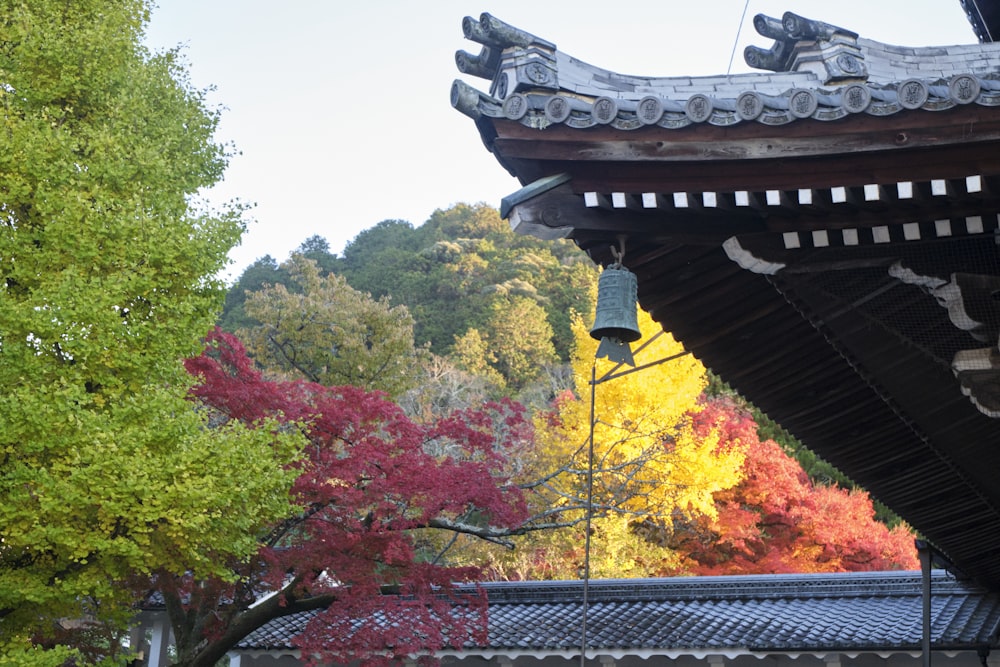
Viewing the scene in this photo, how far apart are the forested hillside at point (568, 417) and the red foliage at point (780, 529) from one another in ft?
0.11

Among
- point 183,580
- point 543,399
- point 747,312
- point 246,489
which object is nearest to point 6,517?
point 246,489

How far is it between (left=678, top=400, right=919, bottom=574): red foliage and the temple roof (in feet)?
47.5

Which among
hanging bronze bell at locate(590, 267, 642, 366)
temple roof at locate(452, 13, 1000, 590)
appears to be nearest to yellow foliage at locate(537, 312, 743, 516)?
temple roof at locate(452, 13, 1000, 590)

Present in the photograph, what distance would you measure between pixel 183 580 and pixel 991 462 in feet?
25.9

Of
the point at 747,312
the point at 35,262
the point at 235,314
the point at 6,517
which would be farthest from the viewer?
the point at 235,314

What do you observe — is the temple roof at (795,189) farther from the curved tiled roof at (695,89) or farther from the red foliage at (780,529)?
the red foliage at (780,529)

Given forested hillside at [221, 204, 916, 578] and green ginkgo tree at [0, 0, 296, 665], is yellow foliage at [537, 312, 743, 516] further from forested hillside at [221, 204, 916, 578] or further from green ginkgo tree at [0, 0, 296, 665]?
green ginkgo tree at [0, 0, 296, 665]

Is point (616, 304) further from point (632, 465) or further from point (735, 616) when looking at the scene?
point (632, 465)

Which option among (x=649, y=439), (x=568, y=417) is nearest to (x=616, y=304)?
(x=649, y=439)

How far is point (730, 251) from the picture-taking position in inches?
165

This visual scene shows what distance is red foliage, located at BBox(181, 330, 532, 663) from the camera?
947cm

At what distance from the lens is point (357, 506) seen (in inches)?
381

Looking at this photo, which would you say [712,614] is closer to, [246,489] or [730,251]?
[246,489]

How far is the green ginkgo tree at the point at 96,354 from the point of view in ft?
23.3
